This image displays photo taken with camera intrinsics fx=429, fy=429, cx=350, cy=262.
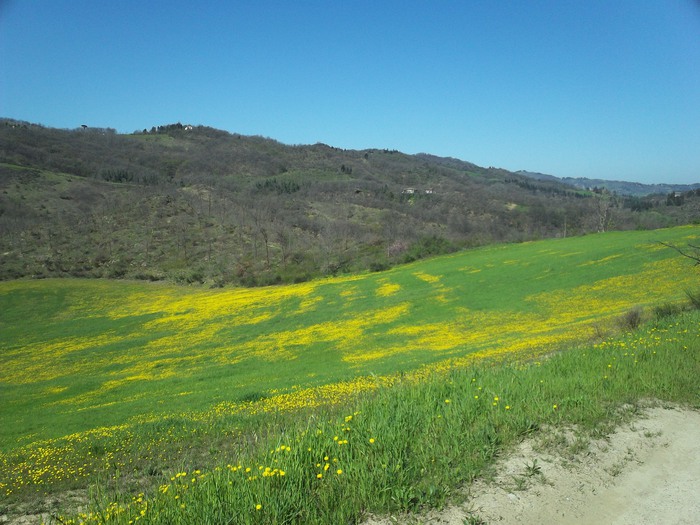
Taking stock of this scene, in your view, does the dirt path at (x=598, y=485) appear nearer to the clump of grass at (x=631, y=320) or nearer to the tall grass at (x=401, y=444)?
the tall grass at (x=401, y=444)

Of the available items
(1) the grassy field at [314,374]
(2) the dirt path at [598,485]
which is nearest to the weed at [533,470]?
(2) the dirt path at [598,485]

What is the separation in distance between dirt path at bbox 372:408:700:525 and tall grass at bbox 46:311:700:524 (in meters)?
0.27

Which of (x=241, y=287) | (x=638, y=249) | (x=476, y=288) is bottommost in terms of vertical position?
(x=241, y=287)

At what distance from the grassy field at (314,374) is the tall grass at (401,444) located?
1.2 inches

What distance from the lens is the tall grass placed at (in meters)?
4.33

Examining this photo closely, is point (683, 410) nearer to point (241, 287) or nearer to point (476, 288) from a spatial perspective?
point (476, 288)

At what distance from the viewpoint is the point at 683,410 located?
669cm

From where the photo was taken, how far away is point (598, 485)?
498 cm

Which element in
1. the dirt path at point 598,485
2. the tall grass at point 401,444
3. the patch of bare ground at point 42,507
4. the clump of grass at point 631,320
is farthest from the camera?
the clump of grass at point 631,320

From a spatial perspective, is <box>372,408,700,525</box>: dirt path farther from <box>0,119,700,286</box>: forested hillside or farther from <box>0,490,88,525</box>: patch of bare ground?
<box>0,119,700,286</box>: forested hillside

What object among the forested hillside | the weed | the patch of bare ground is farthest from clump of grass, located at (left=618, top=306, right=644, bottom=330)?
the forested hillside

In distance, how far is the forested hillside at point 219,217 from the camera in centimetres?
7506

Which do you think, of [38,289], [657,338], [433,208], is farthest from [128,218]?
[657,338]

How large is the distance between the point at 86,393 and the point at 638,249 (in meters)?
43.8
